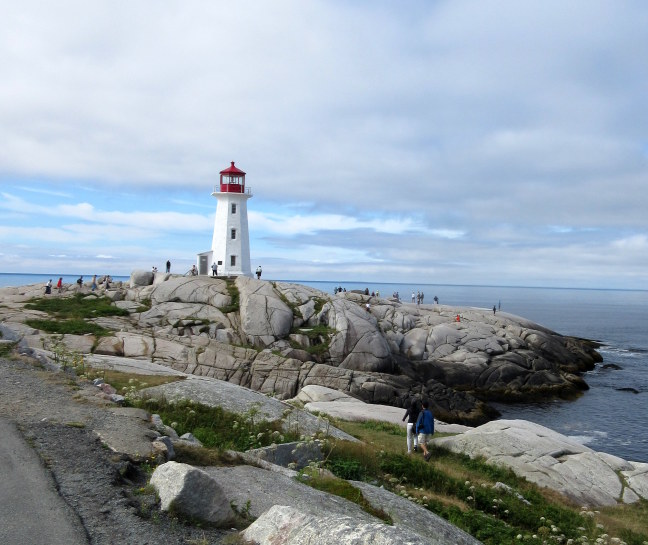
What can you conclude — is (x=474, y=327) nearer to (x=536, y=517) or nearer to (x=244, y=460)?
(x=536, y=517)

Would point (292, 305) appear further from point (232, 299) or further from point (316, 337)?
point (232, 299)

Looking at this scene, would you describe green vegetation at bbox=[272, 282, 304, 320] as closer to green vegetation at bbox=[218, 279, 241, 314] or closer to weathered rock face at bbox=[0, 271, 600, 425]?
weathered rock face at bbox=[0, 271, 600, 425]

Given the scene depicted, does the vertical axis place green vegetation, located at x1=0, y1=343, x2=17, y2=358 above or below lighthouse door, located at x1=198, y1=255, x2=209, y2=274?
below

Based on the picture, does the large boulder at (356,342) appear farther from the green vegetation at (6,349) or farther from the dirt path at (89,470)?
the dirt path at (89,470)

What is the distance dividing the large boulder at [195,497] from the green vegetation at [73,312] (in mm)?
33104

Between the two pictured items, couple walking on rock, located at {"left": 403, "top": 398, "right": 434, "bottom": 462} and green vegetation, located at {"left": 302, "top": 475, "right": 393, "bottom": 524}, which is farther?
couple walking on rock, located at {"left": 403, "top": 398, "right": 434, "bottom": 462}

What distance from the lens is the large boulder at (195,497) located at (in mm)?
7199

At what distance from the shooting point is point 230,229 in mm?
58625

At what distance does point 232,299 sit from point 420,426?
31.1m

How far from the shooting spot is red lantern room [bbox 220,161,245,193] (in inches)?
2319

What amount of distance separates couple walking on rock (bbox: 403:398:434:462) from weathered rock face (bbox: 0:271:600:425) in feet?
62.4

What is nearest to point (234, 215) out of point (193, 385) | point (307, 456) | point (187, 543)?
point (193, 385)

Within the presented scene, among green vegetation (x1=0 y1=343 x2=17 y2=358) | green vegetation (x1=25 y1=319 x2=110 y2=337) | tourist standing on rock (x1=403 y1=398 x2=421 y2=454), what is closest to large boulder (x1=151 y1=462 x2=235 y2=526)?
tourist standing on rock (x1=403 y1=398 x2=421 y2=454)

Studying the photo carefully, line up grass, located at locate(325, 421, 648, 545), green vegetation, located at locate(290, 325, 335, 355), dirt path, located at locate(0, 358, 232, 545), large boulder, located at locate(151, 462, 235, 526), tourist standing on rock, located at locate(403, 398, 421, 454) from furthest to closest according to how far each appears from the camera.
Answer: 1. green vegetation, located at locate(290, 325, 335, 355)
2. tourist standing on rock, located at locate(403, 398, 421, 454)
3. grass, located at locate(325, 421, 648, 545)
4. large boulder, located at locate(151, 462, 235, 526)
5. dirt path, located at locate(0, 358, 232, 545)
